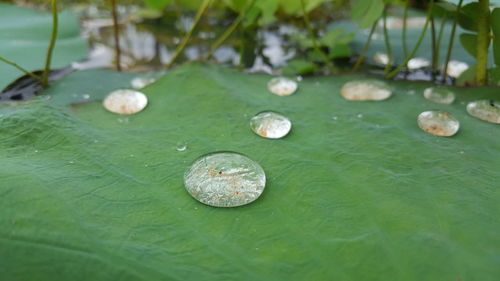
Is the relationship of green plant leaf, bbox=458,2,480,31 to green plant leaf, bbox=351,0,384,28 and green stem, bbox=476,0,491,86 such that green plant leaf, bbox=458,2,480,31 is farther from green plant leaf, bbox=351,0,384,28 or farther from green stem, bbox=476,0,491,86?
green plant leaf, bbox=351,0,384,28

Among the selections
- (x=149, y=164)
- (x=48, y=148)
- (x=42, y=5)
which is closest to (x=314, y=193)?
(x=149, y=164)

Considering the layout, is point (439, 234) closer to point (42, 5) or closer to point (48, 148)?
point (48, 148)

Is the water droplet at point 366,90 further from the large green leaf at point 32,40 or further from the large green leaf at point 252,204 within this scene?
the large green leaf at point 32,40

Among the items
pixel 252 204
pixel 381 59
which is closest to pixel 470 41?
pixel 381 59

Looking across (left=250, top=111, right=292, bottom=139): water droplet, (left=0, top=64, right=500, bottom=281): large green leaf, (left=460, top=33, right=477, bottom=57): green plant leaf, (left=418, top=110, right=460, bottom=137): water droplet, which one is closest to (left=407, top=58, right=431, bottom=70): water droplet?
(left=460, top=33, right=477, bottom=57): green plant leaf

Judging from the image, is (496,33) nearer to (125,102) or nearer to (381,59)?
(381,59)

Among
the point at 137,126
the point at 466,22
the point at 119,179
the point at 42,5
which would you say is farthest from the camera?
the point at 42,5
